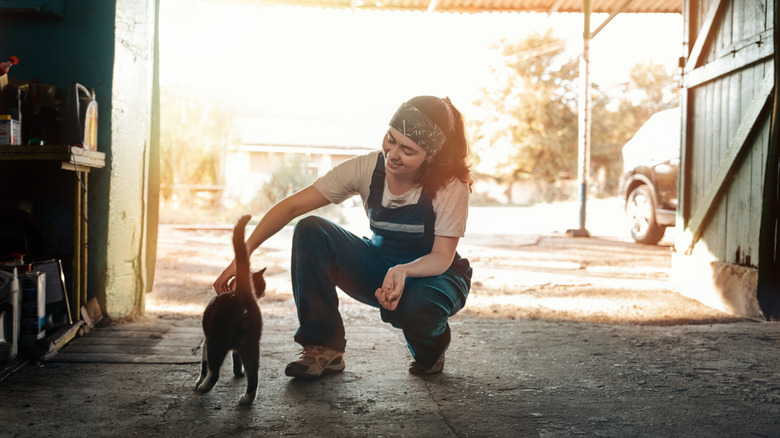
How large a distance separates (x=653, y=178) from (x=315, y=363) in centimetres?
717

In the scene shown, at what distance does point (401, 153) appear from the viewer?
2.55m

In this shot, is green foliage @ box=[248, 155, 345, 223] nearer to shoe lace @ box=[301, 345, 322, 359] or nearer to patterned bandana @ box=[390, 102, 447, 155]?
shoe lace @ box=[301, 345, 322, 359]

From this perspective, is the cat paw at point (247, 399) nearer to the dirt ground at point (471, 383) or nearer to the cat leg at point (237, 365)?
the dirt ground at point (471, 383)

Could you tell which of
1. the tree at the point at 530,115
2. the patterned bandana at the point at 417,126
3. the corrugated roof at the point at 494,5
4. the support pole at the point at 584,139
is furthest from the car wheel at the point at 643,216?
→ the tree at the point at 530,115

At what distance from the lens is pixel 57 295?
324 cm

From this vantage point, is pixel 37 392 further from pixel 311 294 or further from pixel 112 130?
pixel 112 130

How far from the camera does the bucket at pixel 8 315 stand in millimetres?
2766

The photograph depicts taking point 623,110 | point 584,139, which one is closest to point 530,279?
point 584,139

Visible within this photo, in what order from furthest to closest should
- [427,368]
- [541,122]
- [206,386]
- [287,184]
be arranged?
[541,122] < [287,184] < [427,368] < [206,386]

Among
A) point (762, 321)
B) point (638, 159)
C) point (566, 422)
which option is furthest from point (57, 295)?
point (638, 159)

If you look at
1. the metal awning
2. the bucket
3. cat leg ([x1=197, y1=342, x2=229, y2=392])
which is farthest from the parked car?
the bucket

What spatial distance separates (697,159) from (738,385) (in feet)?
9.74

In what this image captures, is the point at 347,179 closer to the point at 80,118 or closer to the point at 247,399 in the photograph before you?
the point at 247,399

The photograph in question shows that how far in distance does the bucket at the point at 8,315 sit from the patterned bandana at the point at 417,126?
193 cm
